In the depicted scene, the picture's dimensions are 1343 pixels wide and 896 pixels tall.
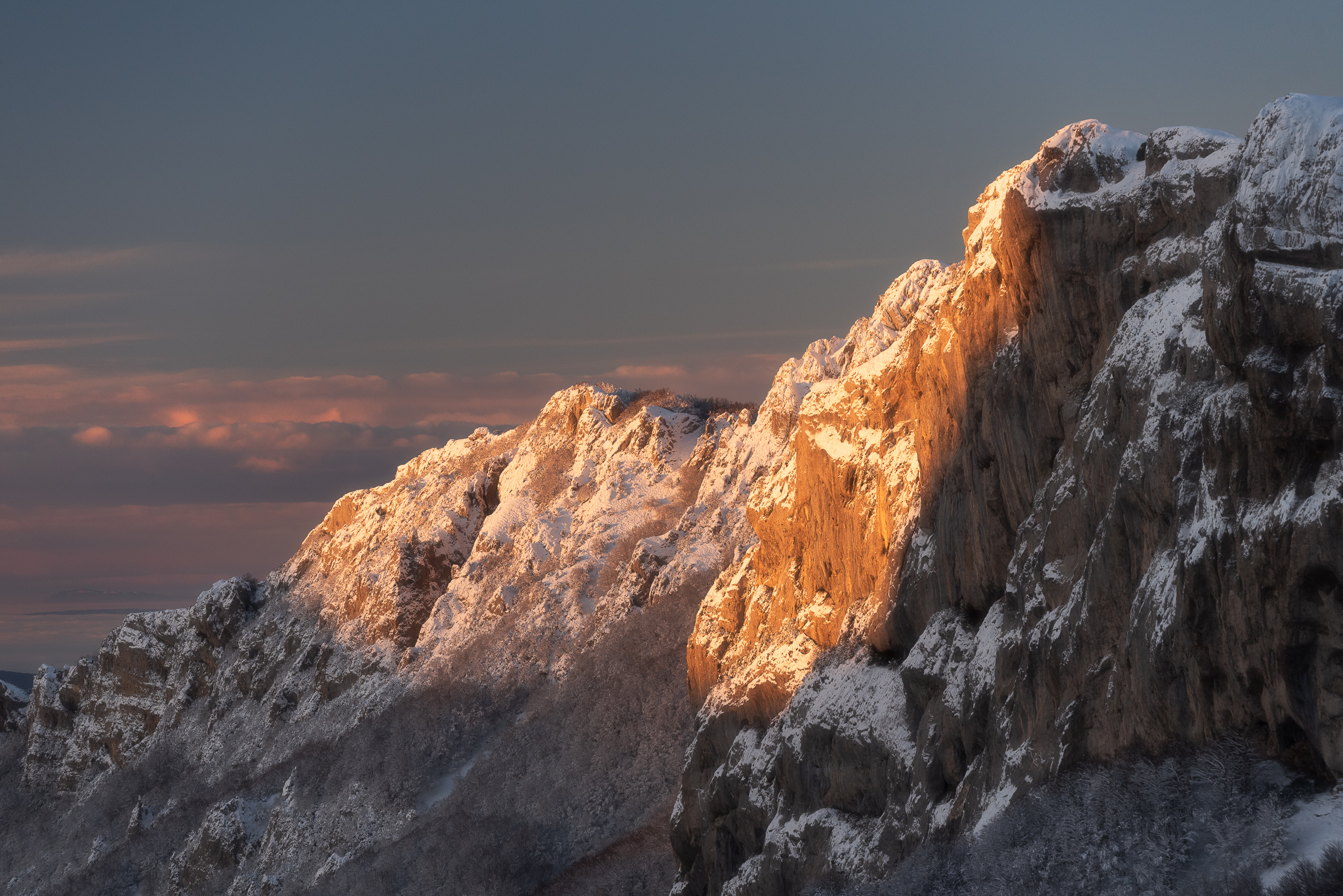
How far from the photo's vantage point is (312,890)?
120250mm

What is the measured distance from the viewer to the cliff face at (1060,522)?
3362 cm

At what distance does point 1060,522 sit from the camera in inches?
1797

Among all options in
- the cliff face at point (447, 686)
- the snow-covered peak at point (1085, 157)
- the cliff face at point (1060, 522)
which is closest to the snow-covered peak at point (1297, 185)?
the cliff face at point (1060, 522)

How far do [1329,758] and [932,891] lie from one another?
49.8 ft

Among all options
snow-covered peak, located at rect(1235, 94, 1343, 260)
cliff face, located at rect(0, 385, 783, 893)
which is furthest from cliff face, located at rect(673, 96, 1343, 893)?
cliff face, located at rect(0, 385, 783, 893)

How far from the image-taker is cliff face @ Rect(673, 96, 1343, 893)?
3362 cm

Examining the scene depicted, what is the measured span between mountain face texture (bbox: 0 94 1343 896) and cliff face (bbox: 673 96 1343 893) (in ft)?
0.43

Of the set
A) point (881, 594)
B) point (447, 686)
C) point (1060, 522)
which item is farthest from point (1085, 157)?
point (447, 686)

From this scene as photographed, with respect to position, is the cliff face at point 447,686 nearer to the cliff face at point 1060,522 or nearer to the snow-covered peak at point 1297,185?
the cliff face at point 1060,522

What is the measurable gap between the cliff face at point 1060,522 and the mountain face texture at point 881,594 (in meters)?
0.13

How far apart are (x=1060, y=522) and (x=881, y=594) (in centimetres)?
1979

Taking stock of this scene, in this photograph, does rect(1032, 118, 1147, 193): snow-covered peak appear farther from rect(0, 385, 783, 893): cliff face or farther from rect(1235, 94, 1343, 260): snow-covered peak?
rect(0, 385, 783, 893): cliff face

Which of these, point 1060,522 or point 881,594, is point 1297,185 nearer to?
point 1060,522

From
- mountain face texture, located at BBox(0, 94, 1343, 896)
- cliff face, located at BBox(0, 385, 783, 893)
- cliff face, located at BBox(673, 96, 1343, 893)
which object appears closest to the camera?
cliff face, located at BBox(673, 96, 1343, 893)
